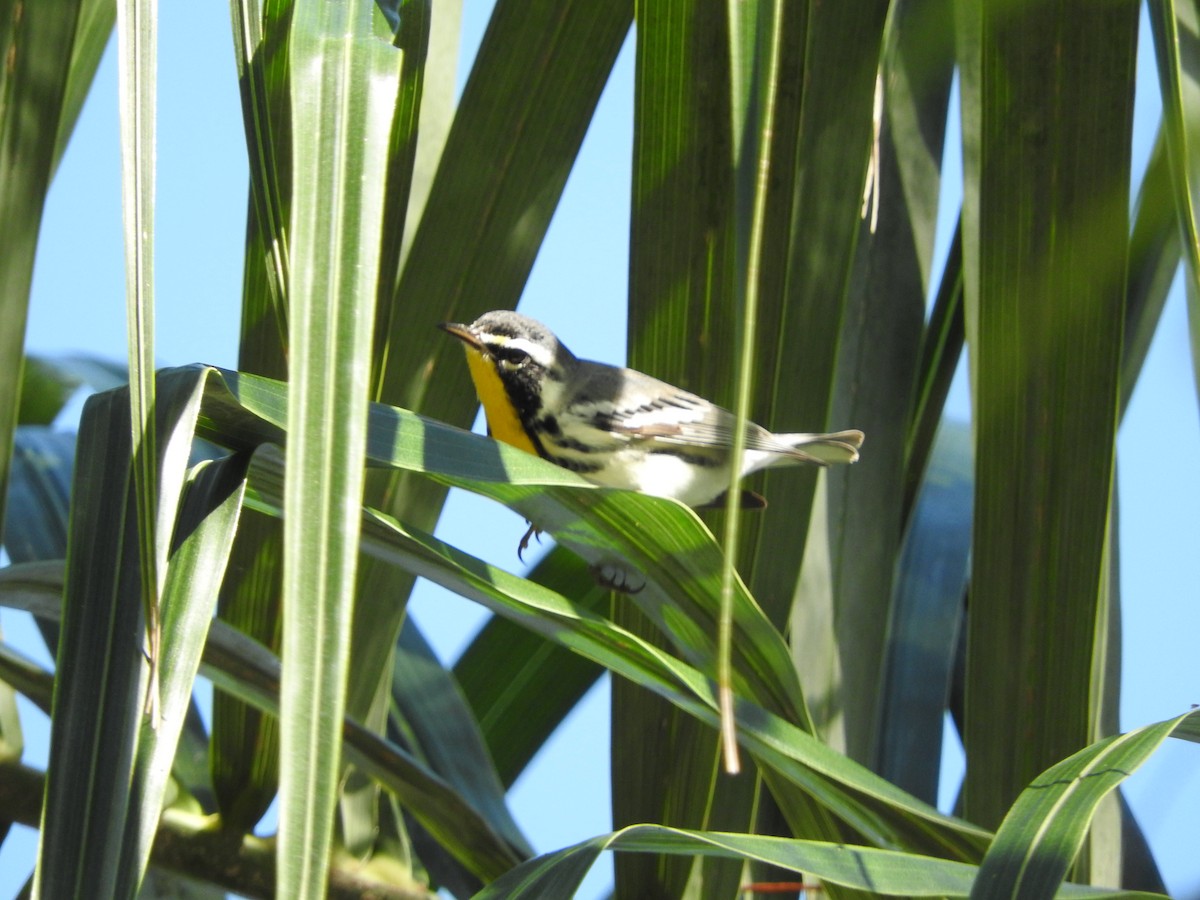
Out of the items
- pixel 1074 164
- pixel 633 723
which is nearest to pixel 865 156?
pixel 1074 164

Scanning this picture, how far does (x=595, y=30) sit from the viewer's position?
3.46 feet

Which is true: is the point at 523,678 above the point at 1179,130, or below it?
below

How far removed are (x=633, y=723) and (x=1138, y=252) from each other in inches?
28.0

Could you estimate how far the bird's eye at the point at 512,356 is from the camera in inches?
66.6

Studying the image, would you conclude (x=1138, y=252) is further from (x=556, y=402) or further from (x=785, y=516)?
(x=556, y=402)

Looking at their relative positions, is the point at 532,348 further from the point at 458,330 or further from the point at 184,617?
the point at 184,617

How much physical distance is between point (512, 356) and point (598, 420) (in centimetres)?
16

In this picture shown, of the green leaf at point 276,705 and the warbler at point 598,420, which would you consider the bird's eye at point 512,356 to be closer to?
the warbler at point 598,420

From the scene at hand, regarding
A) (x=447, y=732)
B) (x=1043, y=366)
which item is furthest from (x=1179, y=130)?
(x=447, y=732)

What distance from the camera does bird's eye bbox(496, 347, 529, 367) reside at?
1.69 m

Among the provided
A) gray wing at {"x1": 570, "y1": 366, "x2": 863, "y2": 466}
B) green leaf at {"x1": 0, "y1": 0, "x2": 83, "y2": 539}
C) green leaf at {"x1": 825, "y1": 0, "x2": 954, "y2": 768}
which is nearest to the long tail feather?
green leaf at {"x1": 825, "y1": 0, "x2": 954, "y2": 768}

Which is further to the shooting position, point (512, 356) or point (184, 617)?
point (512, 356)

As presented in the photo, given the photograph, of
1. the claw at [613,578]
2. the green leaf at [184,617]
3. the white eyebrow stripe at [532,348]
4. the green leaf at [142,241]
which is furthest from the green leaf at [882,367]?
the green leaf at [142,241]

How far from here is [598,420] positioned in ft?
5.69
